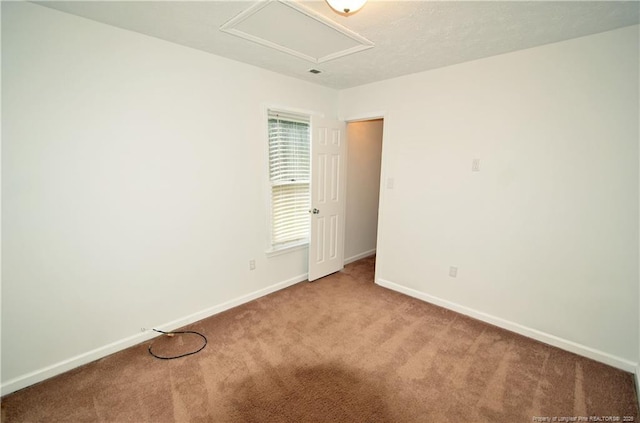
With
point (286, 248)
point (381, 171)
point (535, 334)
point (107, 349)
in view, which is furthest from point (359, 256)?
point (107, 349)

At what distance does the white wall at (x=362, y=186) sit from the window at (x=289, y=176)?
33.2 inches

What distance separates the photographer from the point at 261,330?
99.5 inches

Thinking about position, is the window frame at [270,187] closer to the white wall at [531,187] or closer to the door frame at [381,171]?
the door frame at [381,171]

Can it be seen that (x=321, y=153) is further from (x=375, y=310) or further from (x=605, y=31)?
(x=605, y=31)

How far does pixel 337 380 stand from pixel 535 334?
6.11 ft

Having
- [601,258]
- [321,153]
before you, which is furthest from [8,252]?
[601,258]

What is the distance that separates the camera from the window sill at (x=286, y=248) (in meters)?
3.18

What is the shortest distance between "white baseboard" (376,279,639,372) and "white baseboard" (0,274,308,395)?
190 cm

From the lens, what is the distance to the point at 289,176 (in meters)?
3.29

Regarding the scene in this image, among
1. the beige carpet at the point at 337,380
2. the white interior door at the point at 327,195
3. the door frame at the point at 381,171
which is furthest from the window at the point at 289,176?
the beige carpet at the point at 337,380

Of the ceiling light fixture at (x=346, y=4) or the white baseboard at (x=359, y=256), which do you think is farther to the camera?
the white baseboard at (x=359, y=256)

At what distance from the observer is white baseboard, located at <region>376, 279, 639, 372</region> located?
211 cm

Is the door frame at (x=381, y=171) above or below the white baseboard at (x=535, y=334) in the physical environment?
above

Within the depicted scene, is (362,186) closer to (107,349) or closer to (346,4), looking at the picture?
(346,4)
